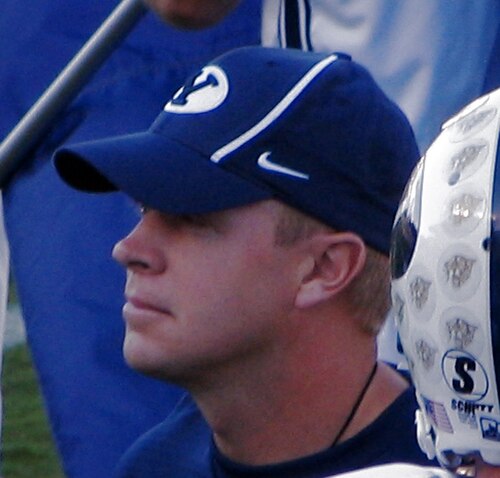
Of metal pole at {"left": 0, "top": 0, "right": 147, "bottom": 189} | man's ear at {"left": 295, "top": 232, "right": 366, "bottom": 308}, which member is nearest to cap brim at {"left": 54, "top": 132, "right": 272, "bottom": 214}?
man's ear at {"left": 295, "top": 232, "right": 366, "bottom": 308}

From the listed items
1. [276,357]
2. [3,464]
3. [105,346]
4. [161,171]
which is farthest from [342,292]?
[3,464]

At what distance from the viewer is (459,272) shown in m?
1.99

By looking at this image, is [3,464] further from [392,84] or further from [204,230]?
[204,230]

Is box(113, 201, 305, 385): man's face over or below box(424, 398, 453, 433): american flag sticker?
below

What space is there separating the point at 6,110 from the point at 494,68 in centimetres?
128

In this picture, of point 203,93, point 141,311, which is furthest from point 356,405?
point 203,93

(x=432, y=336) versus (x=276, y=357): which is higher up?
→ (x=432, y=336)

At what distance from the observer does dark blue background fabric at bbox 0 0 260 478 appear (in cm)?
384

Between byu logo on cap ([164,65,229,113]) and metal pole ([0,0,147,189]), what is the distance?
3.79ft

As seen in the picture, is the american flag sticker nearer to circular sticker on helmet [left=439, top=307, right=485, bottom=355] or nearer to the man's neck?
circular sticker on helmet [left=439, top=307, right=485, bottom=355]

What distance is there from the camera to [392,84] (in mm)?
3379

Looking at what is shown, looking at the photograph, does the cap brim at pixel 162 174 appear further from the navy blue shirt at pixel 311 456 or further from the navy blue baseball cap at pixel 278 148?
the navy blue shirt at pixel 311 456

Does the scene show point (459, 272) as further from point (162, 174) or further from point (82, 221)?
point (82, 221)

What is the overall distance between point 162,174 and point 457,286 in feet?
2.37
